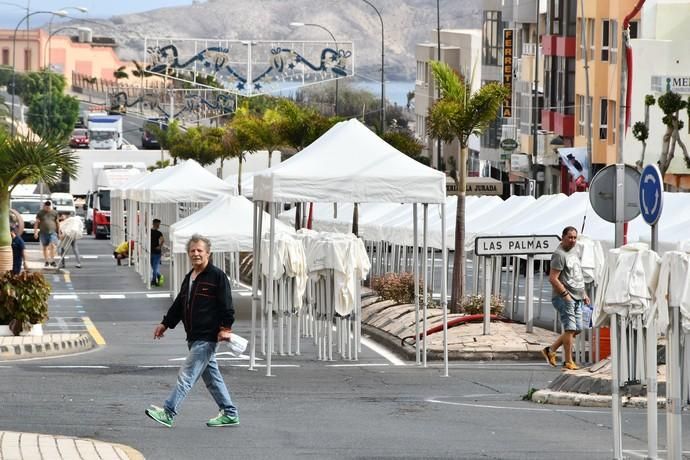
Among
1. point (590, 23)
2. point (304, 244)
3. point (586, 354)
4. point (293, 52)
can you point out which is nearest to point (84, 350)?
point (304, 244)

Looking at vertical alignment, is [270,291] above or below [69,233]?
above

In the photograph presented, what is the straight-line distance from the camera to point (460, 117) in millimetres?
28922

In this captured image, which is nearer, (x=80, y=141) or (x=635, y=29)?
(x=635, y=29)

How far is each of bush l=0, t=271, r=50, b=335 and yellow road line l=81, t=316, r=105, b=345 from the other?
1.63 metres

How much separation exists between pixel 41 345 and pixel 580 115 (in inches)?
2050

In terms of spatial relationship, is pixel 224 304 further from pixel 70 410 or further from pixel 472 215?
pixel 472 215

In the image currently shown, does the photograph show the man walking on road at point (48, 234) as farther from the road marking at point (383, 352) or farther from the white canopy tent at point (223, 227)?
the road marking at point (383, 352)

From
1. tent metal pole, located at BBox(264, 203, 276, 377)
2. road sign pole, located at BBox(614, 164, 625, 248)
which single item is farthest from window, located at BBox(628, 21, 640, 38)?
road sign pole, located at BBox(614, 164, 625, 248)

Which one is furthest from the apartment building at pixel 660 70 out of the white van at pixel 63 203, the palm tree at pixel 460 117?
the palm tree at pixel 460 117

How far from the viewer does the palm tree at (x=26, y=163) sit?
102 ft

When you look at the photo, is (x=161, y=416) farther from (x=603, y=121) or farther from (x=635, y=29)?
(x=603, y=121)

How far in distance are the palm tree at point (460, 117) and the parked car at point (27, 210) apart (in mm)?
45380

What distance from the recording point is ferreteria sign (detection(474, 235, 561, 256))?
83.9ft

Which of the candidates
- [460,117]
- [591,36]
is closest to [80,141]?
[591,36]
